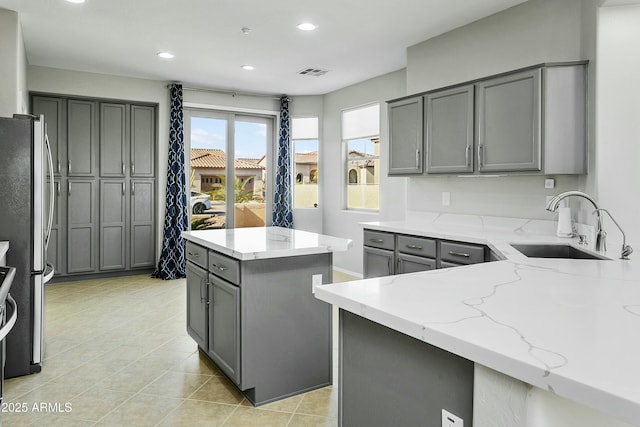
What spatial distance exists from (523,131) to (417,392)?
264 cm

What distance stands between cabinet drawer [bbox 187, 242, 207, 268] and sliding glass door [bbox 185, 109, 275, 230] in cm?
331

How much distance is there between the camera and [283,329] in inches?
103

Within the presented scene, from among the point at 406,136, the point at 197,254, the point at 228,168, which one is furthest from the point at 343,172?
the point at 197,254

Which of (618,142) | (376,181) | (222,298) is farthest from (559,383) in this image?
(376,181)

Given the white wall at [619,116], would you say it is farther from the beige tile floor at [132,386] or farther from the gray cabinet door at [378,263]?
the beige tile floor at [132,386]

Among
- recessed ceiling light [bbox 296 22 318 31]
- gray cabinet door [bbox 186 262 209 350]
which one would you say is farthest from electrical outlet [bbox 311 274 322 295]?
recessed ceiling light [bbox 296 22 318 31]

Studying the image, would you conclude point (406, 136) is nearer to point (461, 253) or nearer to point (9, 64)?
point (461, 253)

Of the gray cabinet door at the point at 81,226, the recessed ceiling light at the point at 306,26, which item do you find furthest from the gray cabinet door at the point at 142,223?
the recessed ceiling light at the point at 306,26

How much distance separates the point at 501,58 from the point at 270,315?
2.85m

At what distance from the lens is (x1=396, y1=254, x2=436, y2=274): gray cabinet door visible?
3.45 meters

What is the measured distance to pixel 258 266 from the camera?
8.30ft

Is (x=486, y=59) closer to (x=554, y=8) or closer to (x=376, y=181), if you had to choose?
(x=554, y=8)

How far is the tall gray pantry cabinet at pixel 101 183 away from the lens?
5.65 metres

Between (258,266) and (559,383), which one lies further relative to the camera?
(258,266)
